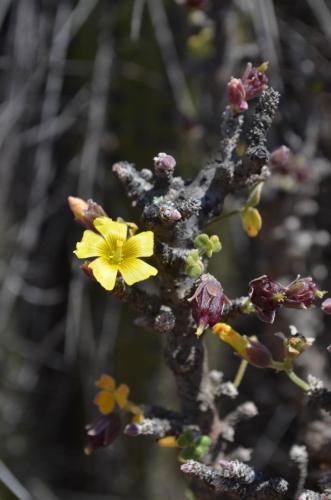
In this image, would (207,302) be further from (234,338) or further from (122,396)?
(122,396)

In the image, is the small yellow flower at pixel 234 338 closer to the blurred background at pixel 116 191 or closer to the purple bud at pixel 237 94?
the purple bud at pixel 237 94

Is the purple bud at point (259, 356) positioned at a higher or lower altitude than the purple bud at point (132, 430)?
higher

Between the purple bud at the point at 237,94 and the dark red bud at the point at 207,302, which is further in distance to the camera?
the purple bud at the point at 237,94

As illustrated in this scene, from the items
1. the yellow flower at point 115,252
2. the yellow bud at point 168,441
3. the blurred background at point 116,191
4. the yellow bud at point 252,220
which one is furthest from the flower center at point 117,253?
the blurred background at point 116,191

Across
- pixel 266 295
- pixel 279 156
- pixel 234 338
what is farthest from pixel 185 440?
pixel 279 156

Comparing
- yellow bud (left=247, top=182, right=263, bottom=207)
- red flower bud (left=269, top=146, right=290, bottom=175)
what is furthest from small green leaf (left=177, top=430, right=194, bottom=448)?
red flower bud (left=269, top=146, right=290, bottom=175)

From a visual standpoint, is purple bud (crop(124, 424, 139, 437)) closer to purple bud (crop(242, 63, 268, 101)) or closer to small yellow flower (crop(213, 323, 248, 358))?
small yellow flower (crop(213, 323, 248, 358))

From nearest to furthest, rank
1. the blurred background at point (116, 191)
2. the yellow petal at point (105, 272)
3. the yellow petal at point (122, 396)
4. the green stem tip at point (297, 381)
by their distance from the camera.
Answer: the yellow petal at point (105, 272) → the green stem tip at point (297, 381) → the yellow petal at point (122, 396) → the blurred background at point (116, 191)
